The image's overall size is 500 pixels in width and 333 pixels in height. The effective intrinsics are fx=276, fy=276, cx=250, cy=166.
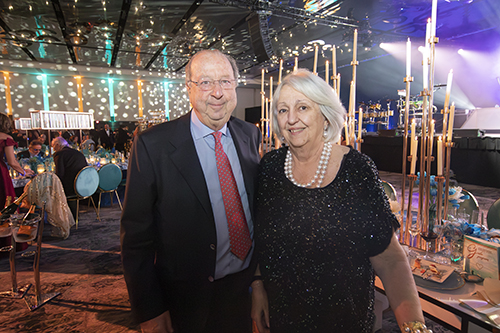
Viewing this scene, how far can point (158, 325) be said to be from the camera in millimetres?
1201

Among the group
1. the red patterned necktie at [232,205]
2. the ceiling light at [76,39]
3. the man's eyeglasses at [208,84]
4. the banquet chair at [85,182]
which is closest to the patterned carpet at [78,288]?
the banquet chair at [85,182]

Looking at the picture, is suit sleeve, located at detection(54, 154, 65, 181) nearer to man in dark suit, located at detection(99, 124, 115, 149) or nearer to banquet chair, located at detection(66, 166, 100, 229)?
banquet chair, located at detection(66, 166, 100, 229)

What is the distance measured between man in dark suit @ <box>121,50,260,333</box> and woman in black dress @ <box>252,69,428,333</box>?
20 centimetres

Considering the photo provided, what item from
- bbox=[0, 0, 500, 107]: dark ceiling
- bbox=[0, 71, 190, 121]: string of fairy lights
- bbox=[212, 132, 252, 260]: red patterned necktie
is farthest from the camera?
bbox=[0, 71, 190, 121]: string of fairy lights

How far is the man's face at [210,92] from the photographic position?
127 cm

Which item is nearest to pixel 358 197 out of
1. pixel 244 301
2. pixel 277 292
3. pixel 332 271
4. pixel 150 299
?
pixel 332 271

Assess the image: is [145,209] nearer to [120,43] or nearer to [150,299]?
[150,299]

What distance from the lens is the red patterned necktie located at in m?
1.26

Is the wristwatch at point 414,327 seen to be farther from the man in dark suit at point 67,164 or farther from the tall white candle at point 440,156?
the man in dark suit at point 67,164

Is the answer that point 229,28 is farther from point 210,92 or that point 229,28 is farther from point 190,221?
point 190,221

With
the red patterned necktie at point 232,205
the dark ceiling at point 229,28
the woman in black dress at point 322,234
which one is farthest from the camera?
the dark ceiling at point 229,28

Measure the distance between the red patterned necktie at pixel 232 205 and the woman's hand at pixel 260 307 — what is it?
5.8 inches

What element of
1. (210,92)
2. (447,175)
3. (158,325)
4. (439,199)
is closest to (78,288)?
(158,325)

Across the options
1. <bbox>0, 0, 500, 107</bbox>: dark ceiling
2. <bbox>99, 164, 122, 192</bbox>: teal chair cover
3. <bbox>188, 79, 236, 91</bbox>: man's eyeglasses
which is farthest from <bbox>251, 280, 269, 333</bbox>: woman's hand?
<bbox>0, 0, 500, 107</bbox>: dark ceiling
